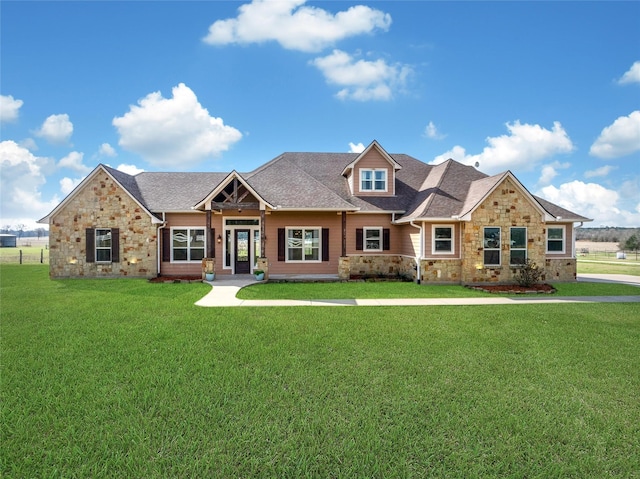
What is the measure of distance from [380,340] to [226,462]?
4.16 metres

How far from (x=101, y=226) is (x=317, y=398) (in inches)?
645

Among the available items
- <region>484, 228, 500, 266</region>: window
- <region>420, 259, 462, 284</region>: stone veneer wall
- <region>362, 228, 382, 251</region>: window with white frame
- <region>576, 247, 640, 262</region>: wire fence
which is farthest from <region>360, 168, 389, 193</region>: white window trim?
<region>576, 247, 640, 262</region>: wire fence

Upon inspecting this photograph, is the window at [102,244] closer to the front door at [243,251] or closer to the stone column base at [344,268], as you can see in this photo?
the front door at [243,251]

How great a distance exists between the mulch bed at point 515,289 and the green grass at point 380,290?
38 centimetres

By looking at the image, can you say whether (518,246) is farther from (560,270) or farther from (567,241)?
(567,241)

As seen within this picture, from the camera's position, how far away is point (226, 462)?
125 inches

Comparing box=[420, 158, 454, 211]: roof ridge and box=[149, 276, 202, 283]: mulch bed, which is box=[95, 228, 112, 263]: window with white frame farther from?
box=[420, 158, 454, 211]: roof ridge

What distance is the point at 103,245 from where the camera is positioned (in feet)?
54.3

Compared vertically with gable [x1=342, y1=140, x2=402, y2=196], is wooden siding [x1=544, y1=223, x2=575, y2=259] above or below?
below

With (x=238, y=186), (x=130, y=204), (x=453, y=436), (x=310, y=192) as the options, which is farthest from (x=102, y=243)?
(x=453, y=436)

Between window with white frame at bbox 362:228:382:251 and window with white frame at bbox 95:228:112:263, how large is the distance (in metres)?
13.0

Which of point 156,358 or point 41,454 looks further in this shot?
point 156,358

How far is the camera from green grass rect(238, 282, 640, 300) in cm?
1196

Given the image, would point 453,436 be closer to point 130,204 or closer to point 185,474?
point 185,474
